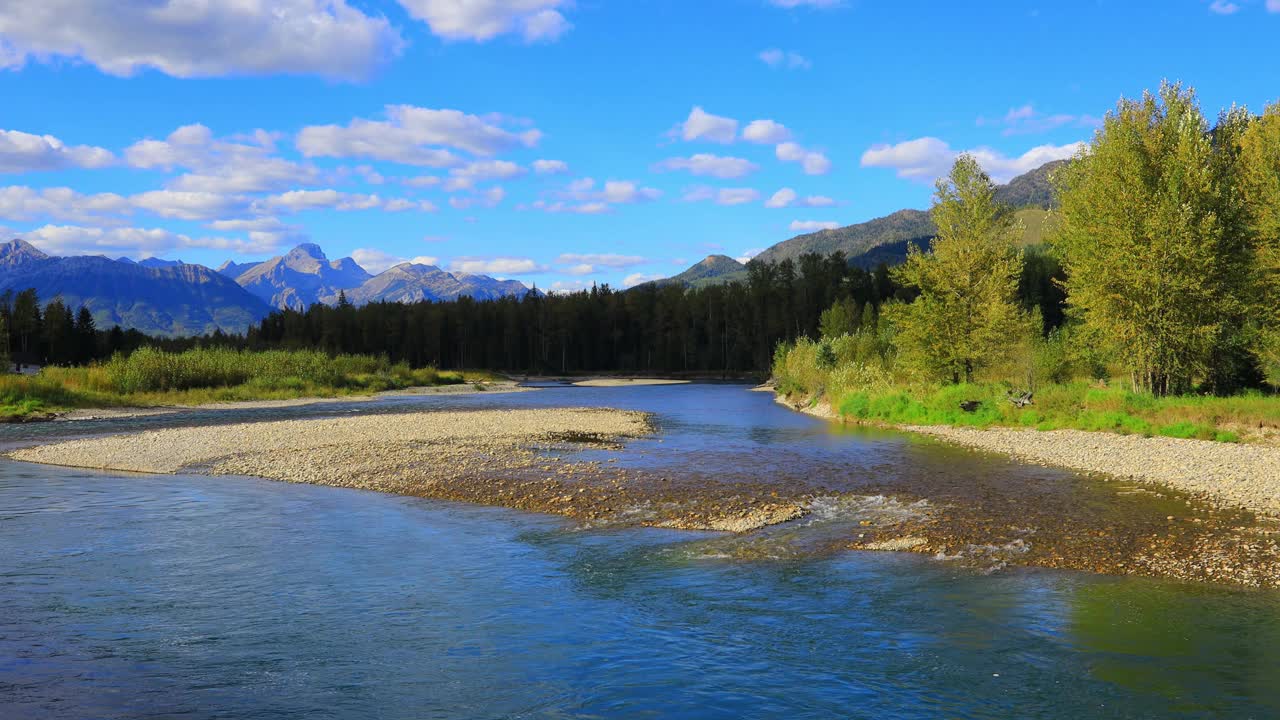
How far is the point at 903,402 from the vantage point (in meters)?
45.7

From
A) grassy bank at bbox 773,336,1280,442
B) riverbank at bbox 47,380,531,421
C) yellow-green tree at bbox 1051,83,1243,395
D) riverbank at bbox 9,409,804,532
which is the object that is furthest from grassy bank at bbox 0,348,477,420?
yellow-green tree at bbox 1051,83,1243,395

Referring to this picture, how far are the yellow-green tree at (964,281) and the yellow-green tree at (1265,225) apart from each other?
10.9m

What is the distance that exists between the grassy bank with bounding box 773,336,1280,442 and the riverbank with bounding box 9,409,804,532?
52.0 ft

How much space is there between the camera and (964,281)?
150ft

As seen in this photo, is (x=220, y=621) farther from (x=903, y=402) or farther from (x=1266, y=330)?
(x=1266, y=330)

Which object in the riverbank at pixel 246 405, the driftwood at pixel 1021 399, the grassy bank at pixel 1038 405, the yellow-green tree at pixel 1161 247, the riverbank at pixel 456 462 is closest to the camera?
the riverbank at pixel 456 462

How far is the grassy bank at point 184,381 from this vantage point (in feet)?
175

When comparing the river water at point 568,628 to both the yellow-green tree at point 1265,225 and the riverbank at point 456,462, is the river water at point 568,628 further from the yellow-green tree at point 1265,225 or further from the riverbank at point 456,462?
the yellow-green tree at point 1265,225

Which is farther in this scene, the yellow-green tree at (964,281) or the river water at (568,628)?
the yellow-green tree at (964,281)

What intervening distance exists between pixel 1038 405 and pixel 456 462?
28.2 m

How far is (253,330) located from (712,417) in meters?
160

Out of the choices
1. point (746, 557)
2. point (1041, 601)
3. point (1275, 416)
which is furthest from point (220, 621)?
point (1275, 416)

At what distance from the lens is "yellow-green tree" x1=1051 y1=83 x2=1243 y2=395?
34.7 meters

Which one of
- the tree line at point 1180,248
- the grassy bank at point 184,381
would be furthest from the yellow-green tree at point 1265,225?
the grassy bank at point 184,381
